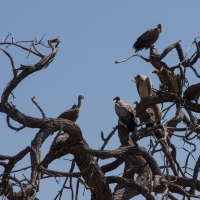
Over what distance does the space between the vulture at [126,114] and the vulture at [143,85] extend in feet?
4.55

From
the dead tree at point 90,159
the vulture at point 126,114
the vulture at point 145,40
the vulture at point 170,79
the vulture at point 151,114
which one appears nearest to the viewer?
the dead tree at point 90,159

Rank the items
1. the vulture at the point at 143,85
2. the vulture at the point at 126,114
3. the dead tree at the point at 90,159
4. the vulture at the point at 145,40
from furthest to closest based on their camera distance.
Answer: the vulture at the point at 145,40 < the vulture at the point at 143,85 < the vulture at the point at 126,114 < the dead tree at the point at 90,159

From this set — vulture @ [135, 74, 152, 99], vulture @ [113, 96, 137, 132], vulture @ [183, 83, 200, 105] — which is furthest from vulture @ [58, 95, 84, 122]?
vulture @ [183, 83, 200, 105]

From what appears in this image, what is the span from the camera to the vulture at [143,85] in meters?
11.5

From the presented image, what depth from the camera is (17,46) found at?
8023mm

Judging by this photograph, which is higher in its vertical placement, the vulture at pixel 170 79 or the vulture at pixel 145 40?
the vulture at pixel 145 40

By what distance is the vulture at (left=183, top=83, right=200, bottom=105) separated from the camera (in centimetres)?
1054

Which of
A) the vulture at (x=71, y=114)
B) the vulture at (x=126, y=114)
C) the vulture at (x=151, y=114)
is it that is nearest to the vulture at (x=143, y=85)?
the vulture at (x=151, y=114)

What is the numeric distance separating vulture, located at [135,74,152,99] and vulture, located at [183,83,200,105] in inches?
38.5

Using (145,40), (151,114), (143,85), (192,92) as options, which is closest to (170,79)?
(192,92)

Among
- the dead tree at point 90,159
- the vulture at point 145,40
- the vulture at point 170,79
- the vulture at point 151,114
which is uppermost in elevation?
the vulture at point 145,40

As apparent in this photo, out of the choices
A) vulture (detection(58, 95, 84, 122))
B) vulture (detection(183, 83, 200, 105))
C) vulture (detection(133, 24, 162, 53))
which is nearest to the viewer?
vulture (detection(183, 83, 200, 105))

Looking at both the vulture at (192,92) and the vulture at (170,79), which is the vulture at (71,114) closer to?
the vulture at (170,79)

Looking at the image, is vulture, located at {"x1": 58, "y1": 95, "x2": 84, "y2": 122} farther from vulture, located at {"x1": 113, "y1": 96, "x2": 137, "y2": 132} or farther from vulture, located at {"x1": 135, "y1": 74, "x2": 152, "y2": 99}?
vulture, located at {"x1": 135, "y1": 74, "x2": 152, "y2": 99}
